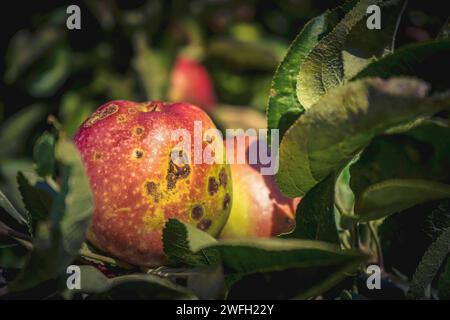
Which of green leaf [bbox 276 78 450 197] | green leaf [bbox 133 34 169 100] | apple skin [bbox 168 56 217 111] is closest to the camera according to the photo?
green leaf [bbox 276 78 450 197]

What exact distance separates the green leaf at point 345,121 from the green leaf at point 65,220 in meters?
0.21

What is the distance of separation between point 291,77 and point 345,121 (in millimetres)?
206

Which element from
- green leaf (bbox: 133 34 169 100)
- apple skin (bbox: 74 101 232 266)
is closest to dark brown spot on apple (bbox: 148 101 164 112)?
apple skin (bbox: 74 101 232 266)

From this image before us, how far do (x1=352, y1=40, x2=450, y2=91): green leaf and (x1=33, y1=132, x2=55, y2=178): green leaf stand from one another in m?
0.31

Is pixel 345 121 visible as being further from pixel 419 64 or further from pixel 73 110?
pixel 73 110

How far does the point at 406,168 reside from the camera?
567mm

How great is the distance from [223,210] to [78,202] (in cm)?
23

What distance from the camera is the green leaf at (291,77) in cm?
71

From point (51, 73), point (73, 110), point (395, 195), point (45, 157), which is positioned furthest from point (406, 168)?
point (51, 73)

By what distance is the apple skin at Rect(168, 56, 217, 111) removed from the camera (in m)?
2.09

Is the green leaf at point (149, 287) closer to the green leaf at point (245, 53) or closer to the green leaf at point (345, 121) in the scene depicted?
the green leaf at point (345, 121)

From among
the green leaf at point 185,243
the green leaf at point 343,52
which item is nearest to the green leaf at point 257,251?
the green leaf at point 185,243

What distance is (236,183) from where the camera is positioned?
2.60ft

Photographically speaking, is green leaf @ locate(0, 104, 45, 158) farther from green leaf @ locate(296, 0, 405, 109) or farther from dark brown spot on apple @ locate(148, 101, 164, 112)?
green leaf @ locate(296, 0, 405, 109)
